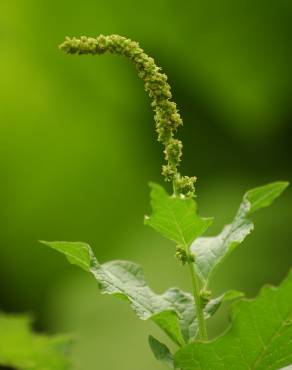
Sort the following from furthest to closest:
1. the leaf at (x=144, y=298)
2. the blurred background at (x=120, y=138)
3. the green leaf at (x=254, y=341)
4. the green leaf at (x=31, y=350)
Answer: the blurred background at (x=120, y=138)
the green leaf at (x=31, y=350)
the leaf at (x=144, y=298)
the green leaf at (x=254, y=341)

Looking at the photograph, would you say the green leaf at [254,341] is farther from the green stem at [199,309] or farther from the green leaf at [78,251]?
the green leaf at [78,251]

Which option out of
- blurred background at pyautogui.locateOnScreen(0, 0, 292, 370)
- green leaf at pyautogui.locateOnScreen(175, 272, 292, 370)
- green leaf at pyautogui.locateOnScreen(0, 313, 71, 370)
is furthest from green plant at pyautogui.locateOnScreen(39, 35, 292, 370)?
blurred background at pyautogui.locateOnScreen(0, 0, 292, 370)

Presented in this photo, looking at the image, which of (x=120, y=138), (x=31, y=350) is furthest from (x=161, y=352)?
(x=120, y=138)

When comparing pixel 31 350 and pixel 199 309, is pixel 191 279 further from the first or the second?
Answer: pixel 31 350

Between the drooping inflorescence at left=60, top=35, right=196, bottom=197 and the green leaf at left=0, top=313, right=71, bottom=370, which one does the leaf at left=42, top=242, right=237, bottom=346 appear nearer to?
the drooping inflorescence at left=60, top=35, right=196, bottom=197

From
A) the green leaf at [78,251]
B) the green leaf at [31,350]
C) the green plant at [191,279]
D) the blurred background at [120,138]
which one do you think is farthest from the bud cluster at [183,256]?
the blurred background at [120,138]

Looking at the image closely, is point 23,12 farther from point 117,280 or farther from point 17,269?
point 117,280

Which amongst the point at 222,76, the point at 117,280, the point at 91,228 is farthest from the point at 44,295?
the point at 117,280
